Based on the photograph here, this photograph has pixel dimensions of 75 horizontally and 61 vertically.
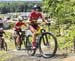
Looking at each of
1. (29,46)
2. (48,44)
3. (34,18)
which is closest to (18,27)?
(29,46)

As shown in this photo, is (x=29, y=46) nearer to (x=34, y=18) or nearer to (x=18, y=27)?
(x=34, y=18)

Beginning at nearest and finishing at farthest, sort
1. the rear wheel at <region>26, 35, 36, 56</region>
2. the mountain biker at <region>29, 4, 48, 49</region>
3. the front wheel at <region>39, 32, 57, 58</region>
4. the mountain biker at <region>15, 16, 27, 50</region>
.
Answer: the front wheel at <region>39, 32, 57, 58</region>, the mountain biker at <region>29, 4, 48, 49</region>, the rear wheel at <region>26, 35, 36, 56</region>, the mountain biker at <region>15, 16, 27, 50</region>

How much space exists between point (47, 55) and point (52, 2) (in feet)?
28.2

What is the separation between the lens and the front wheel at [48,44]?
9770 millimetres

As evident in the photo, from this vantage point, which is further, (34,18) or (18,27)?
(18,27)

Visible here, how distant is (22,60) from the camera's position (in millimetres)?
9695

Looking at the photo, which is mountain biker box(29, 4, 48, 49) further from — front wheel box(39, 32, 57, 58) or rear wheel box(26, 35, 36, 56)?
rear wheel box(26, 35, 36, 56)

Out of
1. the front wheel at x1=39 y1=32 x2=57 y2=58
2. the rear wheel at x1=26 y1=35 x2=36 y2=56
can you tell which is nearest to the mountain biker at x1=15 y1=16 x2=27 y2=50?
the rear wheel at x1=26 y1=35 x2=36 y2=56

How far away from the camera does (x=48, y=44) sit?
393 inches

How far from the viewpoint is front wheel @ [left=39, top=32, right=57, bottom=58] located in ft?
32.1

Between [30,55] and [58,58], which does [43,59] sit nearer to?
[58,58]

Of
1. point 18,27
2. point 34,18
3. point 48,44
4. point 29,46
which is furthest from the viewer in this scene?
point 18,27

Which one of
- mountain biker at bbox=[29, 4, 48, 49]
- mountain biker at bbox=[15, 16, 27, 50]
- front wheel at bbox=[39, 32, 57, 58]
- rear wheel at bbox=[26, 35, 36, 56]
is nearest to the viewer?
front wheel at bbox=[39, 32, 57, 58]

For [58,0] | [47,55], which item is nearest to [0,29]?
[58,0]
